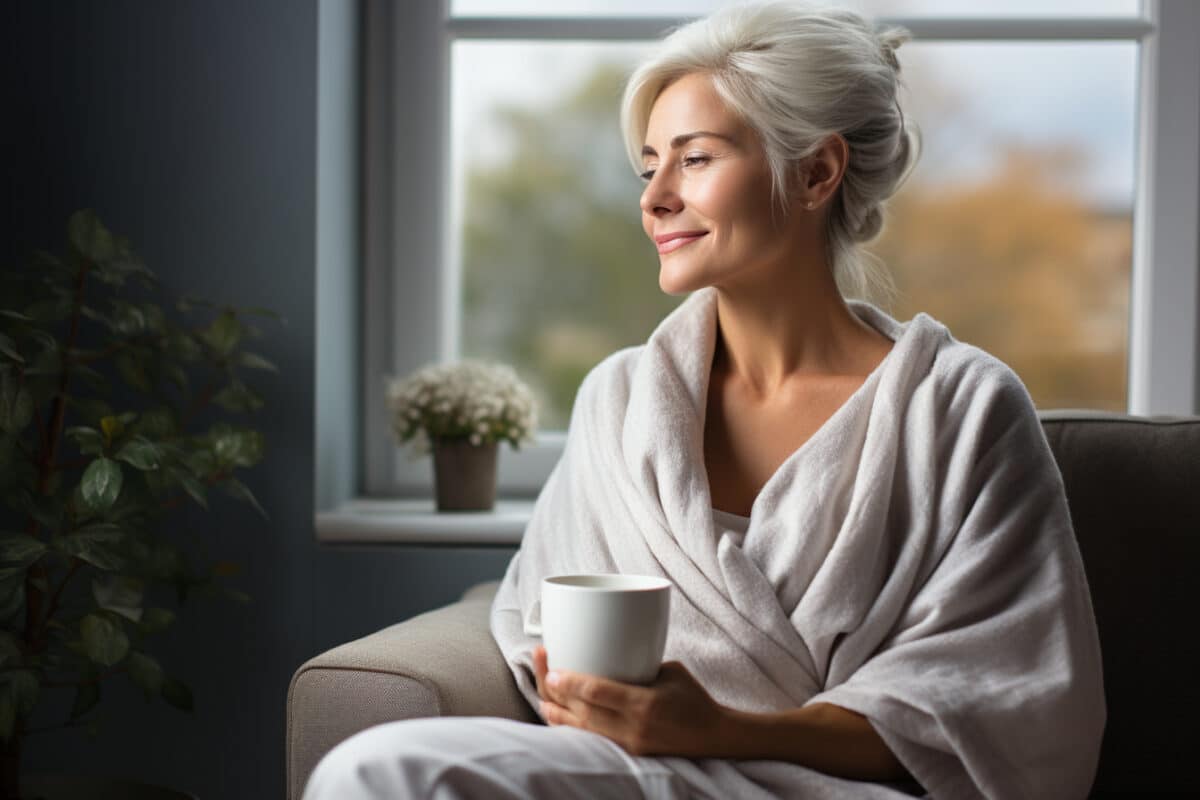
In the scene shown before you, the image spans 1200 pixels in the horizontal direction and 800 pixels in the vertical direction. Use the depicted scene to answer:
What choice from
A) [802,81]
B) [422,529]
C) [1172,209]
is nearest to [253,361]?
[422,529]

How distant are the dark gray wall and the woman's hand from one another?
3.03 feet

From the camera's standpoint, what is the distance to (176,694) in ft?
5.88

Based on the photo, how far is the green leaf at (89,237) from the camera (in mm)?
1760

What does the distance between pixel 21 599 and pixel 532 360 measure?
104cm

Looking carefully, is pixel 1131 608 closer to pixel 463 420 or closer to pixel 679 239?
pixel 679 239

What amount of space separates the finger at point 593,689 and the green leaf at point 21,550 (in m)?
0.86

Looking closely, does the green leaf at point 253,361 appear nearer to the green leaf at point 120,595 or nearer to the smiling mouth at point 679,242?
the green leaf at point 120,595

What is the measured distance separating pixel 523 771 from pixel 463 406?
40.5 inches

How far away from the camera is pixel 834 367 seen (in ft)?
5.04

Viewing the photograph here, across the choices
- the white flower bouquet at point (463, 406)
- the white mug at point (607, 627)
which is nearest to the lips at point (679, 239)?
the white mug at point (607, 627)

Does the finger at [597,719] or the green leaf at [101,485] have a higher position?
the green leaf at [101,485]

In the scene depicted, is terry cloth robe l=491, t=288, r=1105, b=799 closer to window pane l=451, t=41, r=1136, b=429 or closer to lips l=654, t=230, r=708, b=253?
lips l=654, t=230, r=708, b=253

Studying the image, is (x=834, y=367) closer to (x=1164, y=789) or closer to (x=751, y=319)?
(x=751, y=319)

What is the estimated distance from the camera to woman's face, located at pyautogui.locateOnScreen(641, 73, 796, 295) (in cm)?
143
